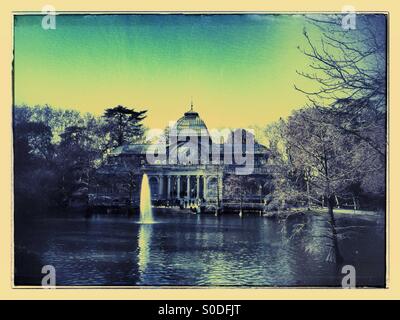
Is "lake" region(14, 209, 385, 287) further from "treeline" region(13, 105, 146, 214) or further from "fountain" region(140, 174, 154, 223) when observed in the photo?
"fountain" region(140, 174, 154, 223)

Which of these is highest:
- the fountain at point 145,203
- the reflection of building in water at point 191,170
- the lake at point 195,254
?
the reflection of building in water at point 191,170

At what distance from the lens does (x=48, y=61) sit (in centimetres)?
1705

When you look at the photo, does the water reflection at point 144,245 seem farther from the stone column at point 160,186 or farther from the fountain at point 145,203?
the stone column at point 160,186

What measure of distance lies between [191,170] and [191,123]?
15.4ft

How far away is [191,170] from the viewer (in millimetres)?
24391

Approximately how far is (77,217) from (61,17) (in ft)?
21.8

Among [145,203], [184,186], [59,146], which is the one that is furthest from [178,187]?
[59,146]

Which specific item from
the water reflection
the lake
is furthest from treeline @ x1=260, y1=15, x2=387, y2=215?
the water reflection

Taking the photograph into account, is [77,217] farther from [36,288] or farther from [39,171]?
[36,288]

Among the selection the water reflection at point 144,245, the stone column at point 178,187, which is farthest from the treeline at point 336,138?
the stone column at point 178,187

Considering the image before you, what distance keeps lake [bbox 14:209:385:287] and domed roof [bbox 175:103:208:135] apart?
11.3 feet

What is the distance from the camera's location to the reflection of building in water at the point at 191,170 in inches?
763

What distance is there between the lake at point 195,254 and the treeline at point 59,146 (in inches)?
29.6
